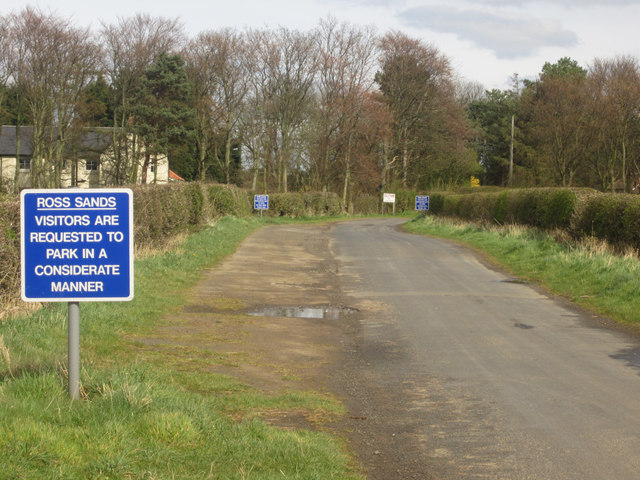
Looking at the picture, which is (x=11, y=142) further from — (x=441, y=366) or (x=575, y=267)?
(x=441, y=366)

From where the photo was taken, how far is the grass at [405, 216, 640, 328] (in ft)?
44.9

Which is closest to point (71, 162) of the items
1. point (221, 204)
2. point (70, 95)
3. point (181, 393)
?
point (70, 95)

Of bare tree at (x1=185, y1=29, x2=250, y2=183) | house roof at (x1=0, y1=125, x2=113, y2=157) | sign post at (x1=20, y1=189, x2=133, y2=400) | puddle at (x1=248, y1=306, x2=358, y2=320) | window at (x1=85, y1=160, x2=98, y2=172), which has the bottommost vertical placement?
puddle at (x1=248, y1=306, x2=358, y2=320)

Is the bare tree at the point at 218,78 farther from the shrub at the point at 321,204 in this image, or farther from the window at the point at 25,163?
the window at the point at 25,163

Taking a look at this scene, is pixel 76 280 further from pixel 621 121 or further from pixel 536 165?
pixel 536 165

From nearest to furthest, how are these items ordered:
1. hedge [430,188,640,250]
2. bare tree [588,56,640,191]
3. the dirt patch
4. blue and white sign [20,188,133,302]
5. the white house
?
blue and white sign [20,188,133,302], the dirt patch, hedge [430,188,640,250], bare tree [588,56,640,191], the white house

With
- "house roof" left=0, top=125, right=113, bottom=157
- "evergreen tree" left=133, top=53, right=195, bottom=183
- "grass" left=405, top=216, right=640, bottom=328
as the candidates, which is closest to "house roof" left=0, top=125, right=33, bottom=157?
"house roof" left=0, top=125, right=113, bottom=157

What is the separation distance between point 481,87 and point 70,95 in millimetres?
57038

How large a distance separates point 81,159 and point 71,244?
61.8 m

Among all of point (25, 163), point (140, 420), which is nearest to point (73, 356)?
point (140, 420)

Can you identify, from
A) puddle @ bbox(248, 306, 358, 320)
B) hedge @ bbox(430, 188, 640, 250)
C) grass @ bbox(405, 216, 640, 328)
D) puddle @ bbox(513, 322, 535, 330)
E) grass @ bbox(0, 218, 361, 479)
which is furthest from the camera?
hedge @ bbox(430, 188, 640, 250)

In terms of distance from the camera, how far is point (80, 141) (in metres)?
58.1

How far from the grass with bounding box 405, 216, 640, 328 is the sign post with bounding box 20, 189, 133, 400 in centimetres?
921

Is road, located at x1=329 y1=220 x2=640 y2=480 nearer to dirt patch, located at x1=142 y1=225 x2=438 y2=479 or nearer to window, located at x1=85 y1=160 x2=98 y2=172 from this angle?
dirt patch, located at x1=142 y1=225 x2=438 y2=479
